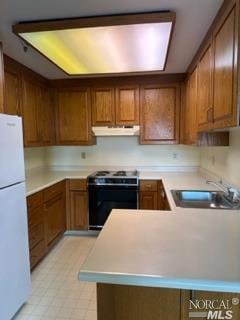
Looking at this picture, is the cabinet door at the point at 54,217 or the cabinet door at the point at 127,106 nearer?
the cabinet door at the point at 54,217

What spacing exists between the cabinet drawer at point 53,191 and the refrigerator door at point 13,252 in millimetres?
794

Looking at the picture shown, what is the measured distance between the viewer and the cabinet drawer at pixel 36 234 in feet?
8.04

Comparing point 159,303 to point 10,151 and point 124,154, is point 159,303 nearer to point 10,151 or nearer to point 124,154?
point 10,151

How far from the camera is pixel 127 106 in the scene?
350 cm

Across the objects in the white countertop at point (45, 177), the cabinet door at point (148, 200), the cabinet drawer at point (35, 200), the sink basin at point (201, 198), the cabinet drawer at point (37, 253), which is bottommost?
the cabinet drawer at point (37, 253)

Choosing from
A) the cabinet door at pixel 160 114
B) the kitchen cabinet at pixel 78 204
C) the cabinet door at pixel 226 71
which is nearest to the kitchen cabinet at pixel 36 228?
the kitchen cabinet at pixel 78 204

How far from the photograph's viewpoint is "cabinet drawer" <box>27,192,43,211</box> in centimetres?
241

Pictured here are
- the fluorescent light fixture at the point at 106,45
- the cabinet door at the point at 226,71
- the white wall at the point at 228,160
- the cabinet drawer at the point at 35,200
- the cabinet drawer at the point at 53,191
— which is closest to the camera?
the cabinet door at the point at 226,71

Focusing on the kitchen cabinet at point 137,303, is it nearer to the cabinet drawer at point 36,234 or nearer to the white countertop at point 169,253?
the white countertop at point 169,253

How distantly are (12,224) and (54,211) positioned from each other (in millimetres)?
1244

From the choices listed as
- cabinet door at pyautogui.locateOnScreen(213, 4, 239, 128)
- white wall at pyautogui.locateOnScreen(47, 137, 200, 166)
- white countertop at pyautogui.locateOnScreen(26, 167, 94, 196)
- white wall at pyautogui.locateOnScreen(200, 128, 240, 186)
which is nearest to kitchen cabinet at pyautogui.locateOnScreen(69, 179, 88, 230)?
white countertop at pyautogui.locateOnScreen(26, 167, 94, 196)

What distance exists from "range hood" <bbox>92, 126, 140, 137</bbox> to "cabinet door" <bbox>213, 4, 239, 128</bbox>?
1787mm

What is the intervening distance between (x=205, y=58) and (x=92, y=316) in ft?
7.52

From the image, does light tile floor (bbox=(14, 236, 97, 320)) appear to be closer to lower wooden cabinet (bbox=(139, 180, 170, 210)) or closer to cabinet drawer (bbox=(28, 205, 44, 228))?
cabinet drawer (bbox=(28, 205, 44, 228))
